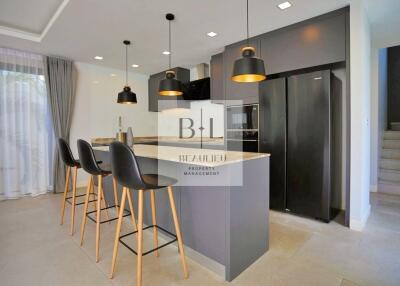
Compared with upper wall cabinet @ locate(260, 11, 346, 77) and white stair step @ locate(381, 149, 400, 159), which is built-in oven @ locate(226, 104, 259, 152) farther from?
white stair step @ locate(381, 149, 400, 159)

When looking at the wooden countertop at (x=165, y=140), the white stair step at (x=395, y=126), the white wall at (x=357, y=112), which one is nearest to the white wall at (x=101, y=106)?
the wooden countertop at (x=165, y=140)

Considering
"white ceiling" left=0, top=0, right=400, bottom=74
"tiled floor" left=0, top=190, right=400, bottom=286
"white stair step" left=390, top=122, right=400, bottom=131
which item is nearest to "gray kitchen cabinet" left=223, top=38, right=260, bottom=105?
"white ceiling" left=0, top=0, right=400, bottom=74

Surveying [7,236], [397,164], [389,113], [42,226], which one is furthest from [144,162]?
[389,113]

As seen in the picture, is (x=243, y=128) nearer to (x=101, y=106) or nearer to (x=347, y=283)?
(x=347, y=283)

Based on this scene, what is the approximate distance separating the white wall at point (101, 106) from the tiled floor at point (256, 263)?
2247mm

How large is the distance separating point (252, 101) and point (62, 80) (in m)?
3.55

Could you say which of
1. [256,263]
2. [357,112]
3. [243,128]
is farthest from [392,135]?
[256,263]

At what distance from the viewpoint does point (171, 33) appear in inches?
127

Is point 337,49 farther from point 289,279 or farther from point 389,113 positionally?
point 389,113

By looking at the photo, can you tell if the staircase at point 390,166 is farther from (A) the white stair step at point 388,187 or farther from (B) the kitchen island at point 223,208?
(B) the kitchen island at point 223,208

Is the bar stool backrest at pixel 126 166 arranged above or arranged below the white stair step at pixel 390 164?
above

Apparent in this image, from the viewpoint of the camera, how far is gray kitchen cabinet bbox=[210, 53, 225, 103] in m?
3.90

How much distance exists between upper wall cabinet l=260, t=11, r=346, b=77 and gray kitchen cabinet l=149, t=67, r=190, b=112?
81.4 inches

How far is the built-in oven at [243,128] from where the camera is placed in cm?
334
